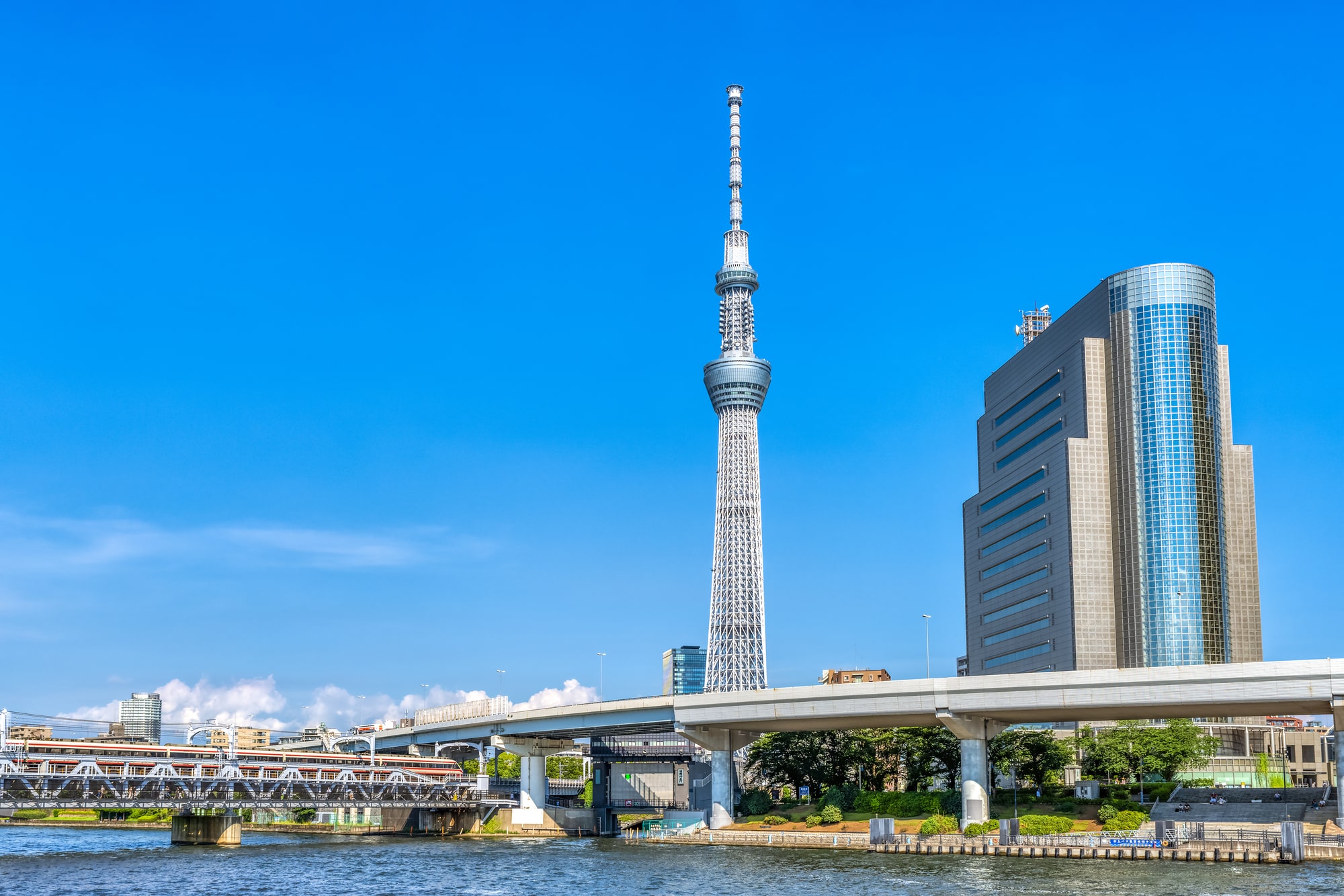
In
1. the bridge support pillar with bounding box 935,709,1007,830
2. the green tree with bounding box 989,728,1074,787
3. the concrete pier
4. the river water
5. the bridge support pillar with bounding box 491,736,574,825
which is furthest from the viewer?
the bridge support pillar with bounding box 491,736,574,825

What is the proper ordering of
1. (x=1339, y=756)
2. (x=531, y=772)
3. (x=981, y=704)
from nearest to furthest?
(x=1339, y=756) < (x=981, y=704) < (x=531, y=772)

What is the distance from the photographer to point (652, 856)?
113m

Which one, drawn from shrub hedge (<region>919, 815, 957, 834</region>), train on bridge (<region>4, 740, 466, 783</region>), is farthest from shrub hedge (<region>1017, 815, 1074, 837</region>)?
train on bridge (<region>4, 740, 466, 783</region>)

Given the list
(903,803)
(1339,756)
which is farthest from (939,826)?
(1339,756)

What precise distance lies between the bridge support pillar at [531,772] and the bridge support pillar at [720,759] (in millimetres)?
33360

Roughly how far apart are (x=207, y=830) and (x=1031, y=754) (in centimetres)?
8296

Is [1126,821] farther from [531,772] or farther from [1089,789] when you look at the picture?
[531,772]

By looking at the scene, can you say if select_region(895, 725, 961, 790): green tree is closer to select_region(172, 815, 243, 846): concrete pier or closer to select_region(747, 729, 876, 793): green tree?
select_region(747, 729, 876, 793): green tree

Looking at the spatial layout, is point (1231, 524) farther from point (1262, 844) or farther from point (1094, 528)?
point (1262, 844)

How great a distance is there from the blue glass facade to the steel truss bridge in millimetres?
88406

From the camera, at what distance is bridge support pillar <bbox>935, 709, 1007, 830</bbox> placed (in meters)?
114

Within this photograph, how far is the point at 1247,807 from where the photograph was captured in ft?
368

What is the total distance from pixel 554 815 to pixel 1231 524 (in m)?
97.7

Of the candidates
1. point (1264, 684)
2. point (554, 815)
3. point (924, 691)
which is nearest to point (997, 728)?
point (924, 691)
